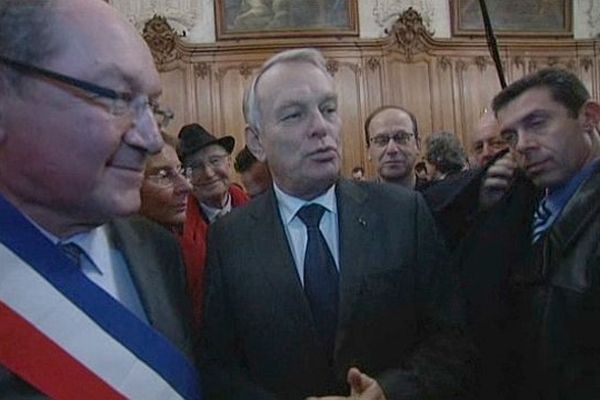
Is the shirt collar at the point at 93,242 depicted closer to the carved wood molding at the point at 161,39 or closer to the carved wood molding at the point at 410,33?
the carved wood molding at the point at 161,39

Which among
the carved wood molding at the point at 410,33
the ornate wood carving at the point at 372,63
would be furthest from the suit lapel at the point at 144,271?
the carved wood molding at the point at 410,33

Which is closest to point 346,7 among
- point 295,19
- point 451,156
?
point 295,19

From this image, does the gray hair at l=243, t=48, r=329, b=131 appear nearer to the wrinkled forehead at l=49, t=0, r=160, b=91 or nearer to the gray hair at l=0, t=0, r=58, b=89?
the wrinkled forehead at l=49, t=0, r=160, b=91

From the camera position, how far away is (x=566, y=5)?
12.7m

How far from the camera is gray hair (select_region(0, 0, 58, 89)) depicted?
1.32 m

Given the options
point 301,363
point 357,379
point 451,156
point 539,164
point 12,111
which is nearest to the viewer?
point 12,111

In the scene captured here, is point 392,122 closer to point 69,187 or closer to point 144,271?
point 144,271

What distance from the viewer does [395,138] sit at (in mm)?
4066

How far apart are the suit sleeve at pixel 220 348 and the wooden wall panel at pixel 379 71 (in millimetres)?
9441

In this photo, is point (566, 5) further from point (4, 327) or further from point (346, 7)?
point (4, 327)

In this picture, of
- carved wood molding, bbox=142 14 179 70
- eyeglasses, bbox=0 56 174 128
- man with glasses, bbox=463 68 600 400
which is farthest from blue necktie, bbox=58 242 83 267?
carved wood molding, bbox=142 14 179 70

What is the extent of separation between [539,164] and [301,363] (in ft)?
3.25

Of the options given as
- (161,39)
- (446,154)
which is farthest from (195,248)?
(161,39)

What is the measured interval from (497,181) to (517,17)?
10805 mm
